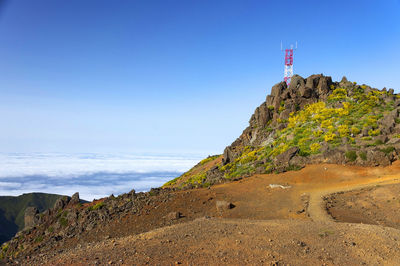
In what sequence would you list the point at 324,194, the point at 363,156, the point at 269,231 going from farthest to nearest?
1. the point at 363,156
2. the point at 324,194
3. the point at 269,231

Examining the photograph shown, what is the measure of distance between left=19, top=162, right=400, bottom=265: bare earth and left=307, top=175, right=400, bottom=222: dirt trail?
6 cm

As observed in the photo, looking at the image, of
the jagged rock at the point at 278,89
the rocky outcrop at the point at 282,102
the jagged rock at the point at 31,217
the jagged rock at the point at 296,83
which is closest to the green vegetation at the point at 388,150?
the rocky outcrop at the point at 282,102

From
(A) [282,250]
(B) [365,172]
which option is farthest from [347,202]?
(A) [282,250]

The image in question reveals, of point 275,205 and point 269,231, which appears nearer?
point 269,231

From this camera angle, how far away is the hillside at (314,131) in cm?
2802

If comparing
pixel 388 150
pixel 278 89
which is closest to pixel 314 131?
pixel 388 150

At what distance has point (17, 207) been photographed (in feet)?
406

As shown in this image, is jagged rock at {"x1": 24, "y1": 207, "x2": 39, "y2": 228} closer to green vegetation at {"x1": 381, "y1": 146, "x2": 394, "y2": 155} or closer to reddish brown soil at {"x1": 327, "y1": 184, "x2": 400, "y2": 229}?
reddish brown soil at {"x1": 327, "y1": 184, "x2": 400, "y2": 229}

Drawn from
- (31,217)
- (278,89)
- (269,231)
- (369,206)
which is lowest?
(31,217)

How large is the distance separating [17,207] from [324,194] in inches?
5483

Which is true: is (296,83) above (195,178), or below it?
above

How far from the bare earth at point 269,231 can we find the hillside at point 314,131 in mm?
4107

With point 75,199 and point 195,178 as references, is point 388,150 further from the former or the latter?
point 75,199

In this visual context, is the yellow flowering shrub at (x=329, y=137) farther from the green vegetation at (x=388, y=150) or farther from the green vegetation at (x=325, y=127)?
the green vegetation at (x=388, y=150)
